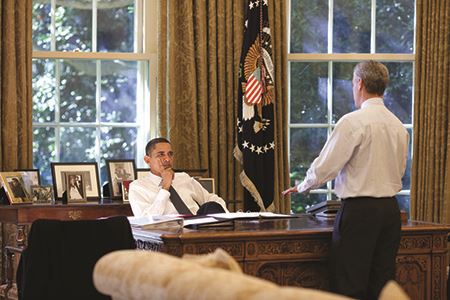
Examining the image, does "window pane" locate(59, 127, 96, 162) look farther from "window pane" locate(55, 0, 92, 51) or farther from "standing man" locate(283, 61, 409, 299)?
"standing man" locate(283, 61, 409, 299)

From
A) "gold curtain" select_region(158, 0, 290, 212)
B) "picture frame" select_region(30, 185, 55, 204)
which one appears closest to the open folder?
"picture frame" select_region(30, 185, 55, 204)

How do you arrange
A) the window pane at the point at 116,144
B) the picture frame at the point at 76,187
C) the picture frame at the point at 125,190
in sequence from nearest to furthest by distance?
the picture frame at the point at 76,187
the picture frame at the point at 125,190
the window pane at the point at 116,144

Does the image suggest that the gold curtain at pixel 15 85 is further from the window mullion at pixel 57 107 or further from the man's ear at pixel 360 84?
the man's ear at pixel 360 84

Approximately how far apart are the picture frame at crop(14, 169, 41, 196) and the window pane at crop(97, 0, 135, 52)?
1229 mm

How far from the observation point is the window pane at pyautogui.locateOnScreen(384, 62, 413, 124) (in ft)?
24.6

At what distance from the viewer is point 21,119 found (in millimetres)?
6512

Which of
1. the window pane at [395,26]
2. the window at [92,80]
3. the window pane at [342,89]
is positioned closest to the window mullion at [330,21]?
the window pane at [342,89]

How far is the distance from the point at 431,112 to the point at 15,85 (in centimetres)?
318

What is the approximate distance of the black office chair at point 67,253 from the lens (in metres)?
4.45

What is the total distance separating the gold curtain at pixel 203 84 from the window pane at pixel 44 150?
0.83 meters

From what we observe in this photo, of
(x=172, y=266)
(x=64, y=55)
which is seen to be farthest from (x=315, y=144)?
(x=172, y=266)

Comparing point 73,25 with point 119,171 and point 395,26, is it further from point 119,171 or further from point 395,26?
point 395,26

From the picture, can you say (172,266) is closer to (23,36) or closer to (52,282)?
(52,282)

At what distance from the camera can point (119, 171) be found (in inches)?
263
